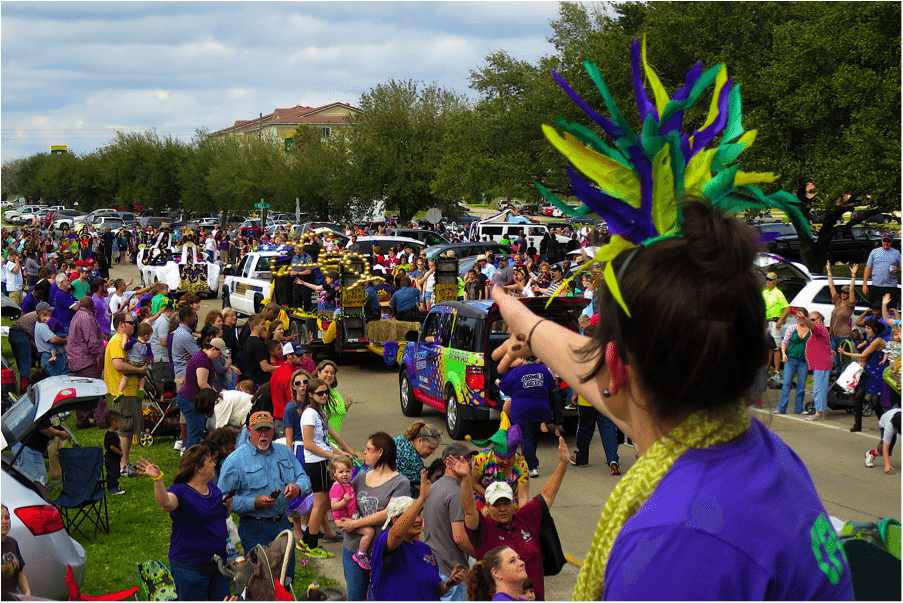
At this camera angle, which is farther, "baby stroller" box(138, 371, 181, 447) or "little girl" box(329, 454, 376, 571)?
"baby stroller" box(138, 371, 181, 447)

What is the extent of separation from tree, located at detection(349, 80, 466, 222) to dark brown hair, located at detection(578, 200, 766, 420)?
153ft

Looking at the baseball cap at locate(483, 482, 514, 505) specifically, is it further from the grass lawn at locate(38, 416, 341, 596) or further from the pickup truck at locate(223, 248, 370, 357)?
the pickup truck at locate(223, 248, 370, 357)

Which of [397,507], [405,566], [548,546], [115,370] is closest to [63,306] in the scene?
[115,370]

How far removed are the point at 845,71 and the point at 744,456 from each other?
2279cm

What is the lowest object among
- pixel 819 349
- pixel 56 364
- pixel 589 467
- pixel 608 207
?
pixel 589 467

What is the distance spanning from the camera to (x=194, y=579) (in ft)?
19.8

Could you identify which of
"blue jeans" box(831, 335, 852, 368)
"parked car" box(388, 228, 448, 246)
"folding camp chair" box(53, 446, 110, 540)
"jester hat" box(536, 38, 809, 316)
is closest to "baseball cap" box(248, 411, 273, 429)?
"folding camp chair" box(53, 446, 110, 540)

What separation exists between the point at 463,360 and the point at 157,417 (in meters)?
4.36

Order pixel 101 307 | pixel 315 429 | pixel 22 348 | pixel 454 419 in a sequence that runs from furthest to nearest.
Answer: pixel 101 307
pixel 22 348
pixel 454 419
pixel 315 429

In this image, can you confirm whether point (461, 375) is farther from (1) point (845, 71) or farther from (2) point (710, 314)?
(1) point (845, 71)

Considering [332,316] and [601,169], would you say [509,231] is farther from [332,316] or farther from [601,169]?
[601,169]

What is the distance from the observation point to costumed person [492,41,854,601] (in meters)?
1.17

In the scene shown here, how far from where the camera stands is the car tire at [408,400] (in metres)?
13.5

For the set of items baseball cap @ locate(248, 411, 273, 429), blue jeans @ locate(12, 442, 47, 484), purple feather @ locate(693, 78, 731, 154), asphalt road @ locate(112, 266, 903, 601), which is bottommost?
asphalt road @ locate(112, 266, 903, 601)
